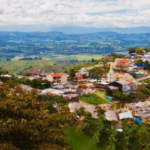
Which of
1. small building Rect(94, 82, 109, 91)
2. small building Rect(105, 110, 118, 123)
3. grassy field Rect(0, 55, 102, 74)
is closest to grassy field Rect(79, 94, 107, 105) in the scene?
small building Rect(94, 82, 109, 91)

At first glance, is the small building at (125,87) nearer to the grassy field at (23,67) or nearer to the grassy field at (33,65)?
the grassy field at (33,65)

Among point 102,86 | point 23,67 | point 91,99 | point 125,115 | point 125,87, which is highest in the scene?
point 125,87

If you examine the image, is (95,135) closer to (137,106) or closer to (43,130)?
(43,130)

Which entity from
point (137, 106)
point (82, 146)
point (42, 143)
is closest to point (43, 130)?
point (42, 143)

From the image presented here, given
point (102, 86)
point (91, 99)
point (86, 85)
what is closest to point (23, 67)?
point (86, 85)

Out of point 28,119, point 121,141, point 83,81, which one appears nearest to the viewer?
point 28,119

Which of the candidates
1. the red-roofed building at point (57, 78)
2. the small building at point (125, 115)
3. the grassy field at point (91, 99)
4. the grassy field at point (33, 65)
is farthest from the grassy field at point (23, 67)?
the small building at point (125, 115)

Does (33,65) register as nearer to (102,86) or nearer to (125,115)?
(102,86)

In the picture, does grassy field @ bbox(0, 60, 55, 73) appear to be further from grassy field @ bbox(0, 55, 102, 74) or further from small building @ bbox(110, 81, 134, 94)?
small building @ bbox(110, 81, 134, 94)
